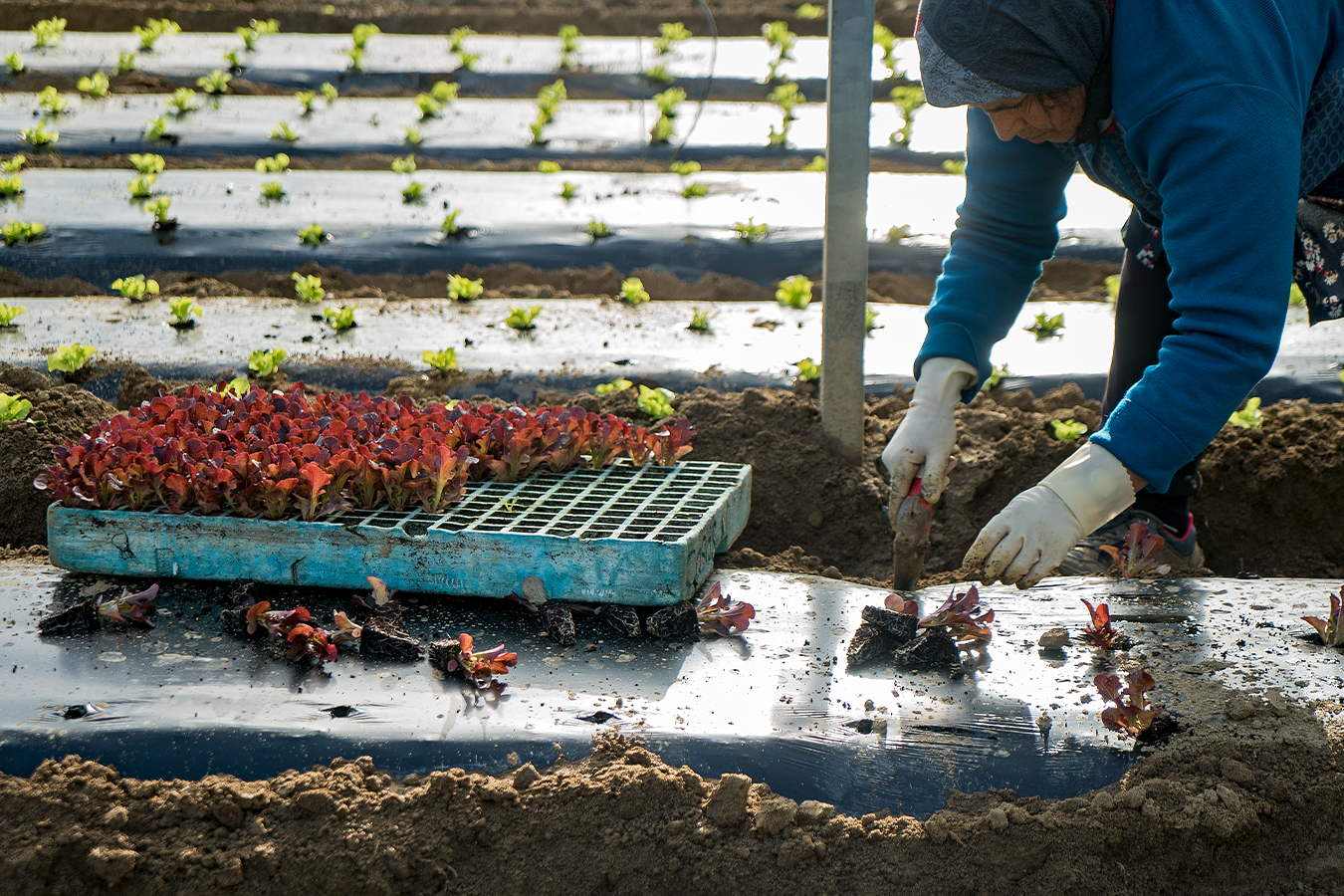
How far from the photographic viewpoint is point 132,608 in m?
2.17

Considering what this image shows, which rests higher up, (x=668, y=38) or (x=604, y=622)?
(x=668, y=38)

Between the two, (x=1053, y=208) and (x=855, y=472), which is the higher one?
(x=1053, y=208)

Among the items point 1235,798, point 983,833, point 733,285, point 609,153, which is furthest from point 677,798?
point 609,153

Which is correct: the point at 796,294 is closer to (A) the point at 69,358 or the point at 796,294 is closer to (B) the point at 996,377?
(B) the point at 996,377

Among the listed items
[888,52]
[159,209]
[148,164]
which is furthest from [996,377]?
[888,52]

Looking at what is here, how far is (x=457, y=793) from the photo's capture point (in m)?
1.72

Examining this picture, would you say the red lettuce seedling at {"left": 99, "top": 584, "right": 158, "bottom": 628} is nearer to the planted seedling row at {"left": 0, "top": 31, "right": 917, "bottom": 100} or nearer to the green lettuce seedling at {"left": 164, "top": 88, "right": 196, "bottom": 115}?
the green lettuce seedling at {"left": 164, "top": 88, "right": 196, "bottom": 115}

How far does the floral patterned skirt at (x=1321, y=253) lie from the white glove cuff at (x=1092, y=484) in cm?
72

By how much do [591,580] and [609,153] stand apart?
197 inches

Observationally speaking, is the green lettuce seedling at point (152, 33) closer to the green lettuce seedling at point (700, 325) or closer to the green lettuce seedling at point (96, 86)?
the green lettuce seedling at point (96, 86)

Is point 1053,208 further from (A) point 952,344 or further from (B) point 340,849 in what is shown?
(B) point 340,849

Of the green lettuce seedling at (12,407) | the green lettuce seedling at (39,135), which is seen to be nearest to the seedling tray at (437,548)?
the green lettuce seedling at (12,407)

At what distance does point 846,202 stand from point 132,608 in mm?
2123

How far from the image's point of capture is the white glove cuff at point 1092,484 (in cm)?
175
